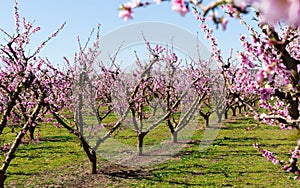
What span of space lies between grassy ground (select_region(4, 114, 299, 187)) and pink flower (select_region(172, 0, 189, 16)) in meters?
8.84

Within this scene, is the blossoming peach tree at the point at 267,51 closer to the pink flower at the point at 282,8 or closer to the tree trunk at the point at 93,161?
the pink flower at the point at 282,8

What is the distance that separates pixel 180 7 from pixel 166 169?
10628 mm

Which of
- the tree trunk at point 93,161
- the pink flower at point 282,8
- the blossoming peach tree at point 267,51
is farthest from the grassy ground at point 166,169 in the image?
the pink flower at point 282,8

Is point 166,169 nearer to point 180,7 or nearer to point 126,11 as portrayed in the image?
point 126,11

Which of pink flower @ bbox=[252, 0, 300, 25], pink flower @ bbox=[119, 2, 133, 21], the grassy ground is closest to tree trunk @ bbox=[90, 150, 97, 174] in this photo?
the grassy ground

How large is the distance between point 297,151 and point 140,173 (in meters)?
7.25

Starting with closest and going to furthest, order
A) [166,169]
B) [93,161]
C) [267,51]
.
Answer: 1. [267,51]
2. [93,161]
3. [166,169]

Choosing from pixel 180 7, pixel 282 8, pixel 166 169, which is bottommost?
pixel 166 169

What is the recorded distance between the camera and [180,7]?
64.2 inches

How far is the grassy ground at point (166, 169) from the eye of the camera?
1012cm

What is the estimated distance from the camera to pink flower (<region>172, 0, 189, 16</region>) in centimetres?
161

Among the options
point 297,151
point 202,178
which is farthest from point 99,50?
point 297,151

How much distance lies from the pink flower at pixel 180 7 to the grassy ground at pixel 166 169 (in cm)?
884

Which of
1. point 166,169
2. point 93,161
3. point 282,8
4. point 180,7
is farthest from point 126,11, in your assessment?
point 166,169
